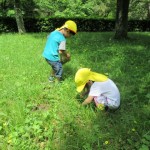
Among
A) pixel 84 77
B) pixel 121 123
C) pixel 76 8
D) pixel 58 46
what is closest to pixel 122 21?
pixel 58 46

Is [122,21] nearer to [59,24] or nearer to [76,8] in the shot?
[59,24]

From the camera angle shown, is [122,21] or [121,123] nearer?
[121,123]

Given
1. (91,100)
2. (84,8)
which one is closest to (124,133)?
(91,100)

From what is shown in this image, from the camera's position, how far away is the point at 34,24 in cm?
2095

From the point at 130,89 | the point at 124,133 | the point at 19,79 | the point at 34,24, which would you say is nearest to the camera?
Answer: the point at 124,133

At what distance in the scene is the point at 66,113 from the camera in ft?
16.7

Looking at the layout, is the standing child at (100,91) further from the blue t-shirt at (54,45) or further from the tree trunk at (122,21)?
the tree trunk at (122,21)

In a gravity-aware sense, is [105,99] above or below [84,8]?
above

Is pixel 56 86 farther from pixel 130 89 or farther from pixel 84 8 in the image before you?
pixel 84 8

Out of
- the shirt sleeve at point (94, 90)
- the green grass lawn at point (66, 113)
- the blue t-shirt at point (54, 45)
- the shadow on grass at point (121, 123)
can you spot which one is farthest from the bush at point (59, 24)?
the shirt sleeve at point (94, 90)

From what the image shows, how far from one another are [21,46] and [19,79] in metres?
5.16

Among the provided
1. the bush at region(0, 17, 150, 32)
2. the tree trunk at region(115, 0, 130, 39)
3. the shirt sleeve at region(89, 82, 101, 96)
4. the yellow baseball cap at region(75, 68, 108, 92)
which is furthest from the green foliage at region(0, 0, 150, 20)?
the shirt sleeve at region(89, 82, 101, 96)

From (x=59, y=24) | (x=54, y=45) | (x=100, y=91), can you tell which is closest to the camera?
(x=100, y=91)

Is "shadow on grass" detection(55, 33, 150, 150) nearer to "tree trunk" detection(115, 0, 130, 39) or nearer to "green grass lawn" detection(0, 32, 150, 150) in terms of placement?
"green grass lawn" detection(0, 32, 150, 150)
